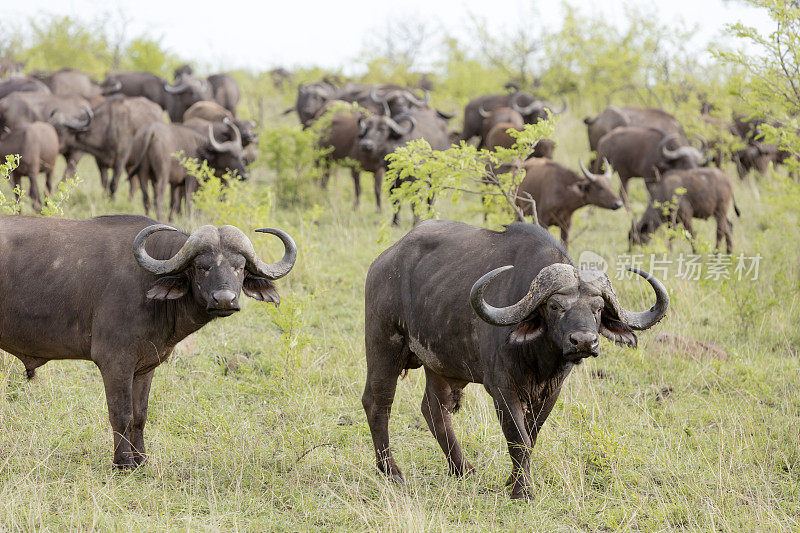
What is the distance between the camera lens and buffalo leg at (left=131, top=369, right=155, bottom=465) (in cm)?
529

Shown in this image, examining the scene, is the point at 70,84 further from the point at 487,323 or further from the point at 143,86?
the point at 487,323

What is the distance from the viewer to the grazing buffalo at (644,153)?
1329 centimetres

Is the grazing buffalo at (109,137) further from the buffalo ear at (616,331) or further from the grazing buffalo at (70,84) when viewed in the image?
the buffalo ear at (616,331)

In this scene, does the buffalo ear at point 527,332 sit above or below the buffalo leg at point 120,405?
above

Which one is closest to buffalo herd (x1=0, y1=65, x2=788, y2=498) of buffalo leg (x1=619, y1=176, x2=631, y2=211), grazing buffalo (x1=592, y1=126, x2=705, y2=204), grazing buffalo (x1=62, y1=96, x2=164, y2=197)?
grazing buffalo (x1=62, y1=96, x2=164, y2=197)

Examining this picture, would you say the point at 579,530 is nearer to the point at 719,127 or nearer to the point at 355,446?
the point at 355,446

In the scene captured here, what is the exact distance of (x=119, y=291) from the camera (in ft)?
16.8

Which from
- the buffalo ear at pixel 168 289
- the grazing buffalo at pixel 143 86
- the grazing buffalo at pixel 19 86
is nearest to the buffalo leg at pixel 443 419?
the buffalo ear at pixel 168 289

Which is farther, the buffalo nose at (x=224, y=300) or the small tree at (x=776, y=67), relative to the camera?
the small tree at (x=776, y=67)

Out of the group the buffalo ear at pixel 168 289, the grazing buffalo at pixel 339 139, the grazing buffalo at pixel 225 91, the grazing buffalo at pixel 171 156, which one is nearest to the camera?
the buffalo ear at pixel 168 289

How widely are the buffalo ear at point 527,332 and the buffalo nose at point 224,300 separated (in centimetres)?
152

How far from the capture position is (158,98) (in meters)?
20.9

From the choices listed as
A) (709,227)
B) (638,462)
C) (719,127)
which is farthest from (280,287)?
(719,127)

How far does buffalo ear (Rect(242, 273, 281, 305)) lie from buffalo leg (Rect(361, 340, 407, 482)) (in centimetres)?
69
